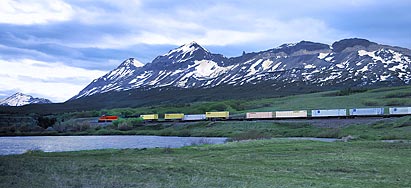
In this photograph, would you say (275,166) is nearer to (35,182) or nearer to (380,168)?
(380,168)

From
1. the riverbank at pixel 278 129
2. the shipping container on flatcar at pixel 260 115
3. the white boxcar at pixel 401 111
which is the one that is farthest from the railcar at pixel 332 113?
the riverbank at pixel 278 129

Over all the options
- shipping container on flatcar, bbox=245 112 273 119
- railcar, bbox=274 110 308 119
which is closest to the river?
shipping container on flatcar, bbox=245 112 273 119

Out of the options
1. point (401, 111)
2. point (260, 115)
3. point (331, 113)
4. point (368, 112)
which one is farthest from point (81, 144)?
point (401, 111)

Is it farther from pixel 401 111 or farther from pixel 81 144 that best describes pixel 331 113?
pixel 81 144

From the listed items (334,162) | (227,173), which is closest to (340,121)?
(334,162)

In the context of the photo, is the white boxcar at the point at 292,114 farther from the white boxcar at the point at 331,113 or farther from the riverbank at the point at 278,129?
the riverbank at the point at 278,129

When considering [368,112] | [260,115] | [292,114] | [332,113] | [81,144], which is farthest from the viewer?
[260,115]

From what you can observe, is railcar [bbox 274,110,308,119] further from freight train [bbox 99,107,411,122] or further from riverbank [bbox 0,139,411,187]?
riverbank [bbox 0,139,411,187]

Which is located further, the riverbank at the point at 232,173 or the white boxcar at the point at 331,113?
the white boxcar at the point at 331,113

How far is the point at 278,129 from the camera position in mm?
112438

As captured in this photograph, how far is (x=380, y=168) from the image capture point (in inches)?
1296

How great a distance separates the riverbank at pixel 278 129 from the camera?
9031 cm

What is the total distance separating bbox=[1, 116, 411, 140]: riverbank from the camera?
90.3 meters

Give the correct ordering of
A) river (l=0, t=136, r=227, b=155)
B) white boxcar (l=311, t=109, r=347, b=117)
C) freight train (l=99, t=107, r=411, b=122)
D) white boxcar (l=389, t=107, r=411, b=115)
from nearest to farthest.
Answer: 1. river (l=0, t=136, r=227, b=155)
2. white boxcar (l=389, t=107, r=411, b=115)
3. freight train (l=99, t=107, r=411, b=122)
4. white boxcar (l=311, t=109, r=347, b=117)
